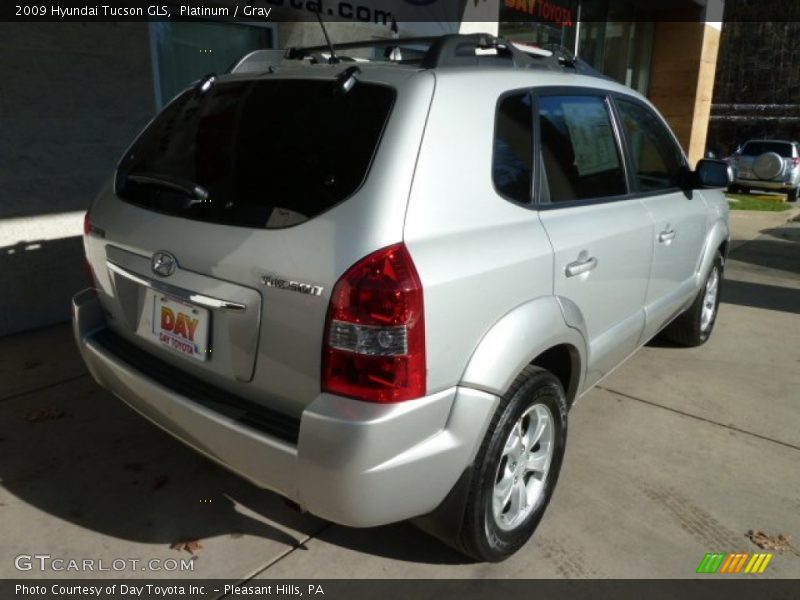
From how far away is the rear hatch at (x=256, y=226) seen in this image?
6.18 ft

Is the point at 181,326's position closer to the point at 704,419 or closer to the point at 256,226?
the point at 256,226

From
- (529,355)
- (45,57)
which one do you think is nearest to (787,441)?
(529,355)

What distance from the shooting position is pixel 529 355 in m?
2.24

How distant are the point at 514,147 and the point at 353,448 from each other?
122 cm

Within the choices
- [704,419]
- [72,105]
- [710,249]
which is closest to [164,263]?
[704,419]

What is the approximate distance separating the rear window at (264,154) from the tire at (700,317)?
3286 millimetres

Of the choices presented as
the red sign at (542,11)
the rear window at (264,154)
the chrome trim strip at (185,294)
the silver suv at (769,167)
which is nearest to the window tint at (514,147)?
the rear window at (264,154)

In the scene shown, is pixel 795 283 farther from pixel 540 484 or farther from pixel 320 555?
pixel 320 555

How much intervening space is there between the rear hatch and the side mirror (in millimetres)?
2437

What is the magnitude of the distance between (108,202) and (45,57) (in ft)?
8.78

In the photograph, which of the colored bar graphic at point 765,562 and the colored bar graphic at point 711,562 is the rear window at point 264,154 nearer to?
the colored bar graphic at point 711,562

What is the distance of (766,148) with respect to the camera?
62.3 feet

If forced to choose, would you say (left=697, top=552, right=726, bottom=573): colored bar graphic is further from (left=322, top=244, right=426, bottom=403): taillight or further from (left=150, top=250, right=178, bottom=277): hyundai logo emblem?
(left=150, top=250, right=178, bottom=277): hyundai logo emblem

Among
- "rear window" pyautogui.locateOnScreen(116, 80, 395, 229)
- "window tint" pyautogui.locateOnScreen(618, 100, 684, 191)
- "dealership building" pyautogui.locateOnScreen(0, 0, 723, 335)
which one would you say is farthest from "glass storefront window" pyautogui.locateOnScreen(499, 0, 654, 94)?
"rear window" pyautogui.locateOnScreen(116, 80, 395, 229)
